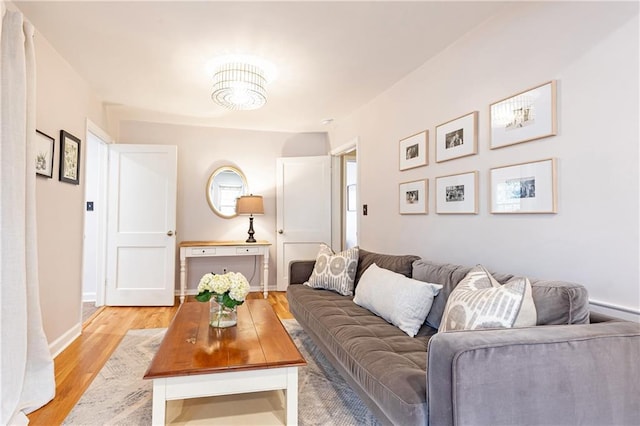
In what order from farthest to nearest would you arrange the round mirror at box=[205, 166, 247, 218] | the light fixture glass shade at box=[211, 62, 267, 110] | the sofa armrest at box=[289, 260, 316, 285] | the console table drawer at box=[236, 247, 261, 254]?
the round mirror at box=[205, 166, 247, 218] → the console table drawer at box=[236, 247, 261, 254] → the sofa armrest at box=[289, 260, 316, 285] → the light fixture glass shade at box=[211, 62, 267, 110]

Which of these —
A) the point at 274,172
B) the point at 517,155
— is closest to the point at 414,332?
the point at 517,155

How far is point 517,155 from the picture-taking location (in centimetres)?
204

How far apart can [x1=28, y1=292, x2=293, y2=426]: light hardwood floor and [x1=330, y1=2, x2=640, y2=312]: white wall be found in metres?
2.34

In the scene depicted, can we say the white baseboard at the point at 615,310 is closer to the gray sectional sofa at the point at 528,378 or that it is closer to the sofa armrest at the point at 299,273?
the gray sectional sofa at the point at 528,378

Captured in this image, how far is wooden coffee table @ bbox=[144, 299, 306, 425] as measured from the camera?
1518 millimetres

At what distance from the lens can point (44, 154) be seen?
2541 millimetres

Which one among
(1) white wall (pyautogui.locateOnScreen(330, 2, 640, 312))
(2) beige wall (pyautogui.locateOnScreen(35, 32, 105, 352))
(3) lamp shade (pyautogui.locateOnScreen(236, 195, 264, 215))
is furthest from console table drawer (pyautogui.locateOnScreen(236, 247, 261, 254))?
(1) white wall (pyautogui.locateOnScreen(330, 2, 640, 312))

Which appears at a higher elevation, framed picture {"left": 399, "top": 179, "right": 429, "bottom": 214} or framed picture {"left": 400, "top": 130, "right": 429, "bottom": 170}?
framed picture {"left": 400, "top": 130, "right": 429, "bottom": 170}

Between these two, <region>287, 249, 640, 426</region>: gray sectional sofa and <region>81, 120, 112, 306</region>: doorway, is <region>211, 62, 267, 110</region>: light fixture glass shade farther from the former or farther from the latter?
<region>287, 249, 640, 426</region>: gray sectional sofa

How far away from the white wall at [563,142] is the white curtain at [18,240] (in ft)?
8.75

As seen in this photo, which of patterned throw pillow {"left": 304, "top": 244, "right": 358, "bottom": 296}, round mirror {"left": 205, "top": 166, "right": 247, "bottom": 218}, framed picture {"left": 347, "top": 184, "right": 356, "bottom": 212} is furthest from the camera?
framed picture {"left": 347, "top": 184, "right": 356, "bottom": 212}

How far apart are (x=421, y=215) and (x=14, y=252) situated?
2.70m

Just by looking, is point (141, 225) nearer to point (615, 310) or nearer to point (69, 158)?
point (69, 158)

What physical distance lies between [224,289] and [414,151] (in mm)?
1947
